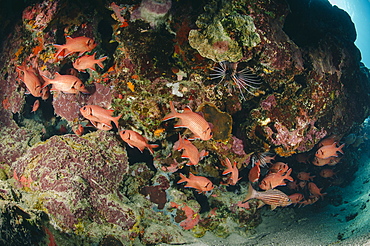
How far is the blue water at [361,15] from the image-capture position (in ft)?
219

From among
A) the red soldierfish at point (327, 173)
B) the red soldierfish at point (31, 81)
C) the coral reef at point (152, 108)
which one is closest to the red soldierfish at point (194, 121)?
the coral reef at point (152, 108)

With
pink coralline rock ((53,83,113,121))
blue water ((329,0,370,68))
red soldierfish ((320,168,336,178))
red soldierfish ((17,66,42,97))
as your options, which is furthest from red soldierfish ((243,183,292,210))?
blue water ((329,0,370,68))

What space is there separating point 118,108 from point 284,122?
361 centimetres

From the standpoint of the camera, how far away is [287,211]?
6324mm

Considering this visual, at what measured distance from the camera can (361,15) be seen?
239 ft

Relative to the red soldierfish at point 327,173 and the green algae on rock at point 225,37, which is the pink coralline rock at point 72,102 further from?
the red soldierfish at point 327,173

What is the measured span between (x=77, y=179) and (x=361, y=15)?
107 meters

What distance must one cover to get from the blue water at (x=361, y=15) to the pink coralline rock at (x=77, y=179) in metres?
89.4

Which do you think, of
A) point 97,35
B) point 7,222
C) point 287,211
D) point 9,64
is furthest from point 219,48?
point 287,211

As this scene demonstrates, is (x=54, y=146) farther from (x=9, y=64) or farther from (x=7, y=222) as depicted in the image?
(x=9, y=64)

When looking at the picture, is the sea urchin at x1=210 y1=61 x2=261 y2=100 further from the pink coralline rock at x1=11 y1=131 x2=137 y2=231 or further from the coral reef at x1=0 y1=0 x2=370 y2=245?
the pink coralline rock at x1=11 y1=131 x2=137 y2=231

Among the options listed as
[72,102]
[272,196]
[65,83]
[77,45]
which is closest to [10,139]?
[72,102]

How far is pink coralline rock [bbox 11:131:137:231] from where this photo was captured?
2867 millimetres

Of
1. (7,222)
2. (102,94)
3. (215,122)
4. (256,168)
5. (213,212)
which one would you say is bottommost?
(213,212)
